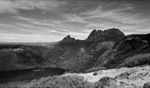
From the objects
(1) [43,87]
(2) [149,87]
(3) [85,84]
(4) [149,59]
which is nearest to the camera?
(2) [149,87]

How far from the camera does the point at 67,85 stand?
17984 mm

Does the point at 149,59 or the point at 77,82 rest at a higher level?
the point at 149,59

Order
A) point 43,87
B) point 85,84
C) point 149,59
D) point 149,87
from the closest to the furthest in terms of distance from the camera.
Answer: point 149,87
point 85,84
point 43,87
point 149,59

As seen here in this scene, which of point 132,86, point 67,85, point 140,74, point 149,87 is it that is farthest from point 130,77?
point 67,85

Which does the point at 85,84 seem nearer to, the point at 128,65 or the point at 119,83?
the point at 119,83

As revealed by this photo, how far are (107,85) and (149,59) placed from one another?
13.0m

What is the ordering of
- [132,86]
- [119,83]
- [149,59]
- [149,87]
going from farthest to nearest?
[149,59] < [119,83] < [132,86] < [149,87]

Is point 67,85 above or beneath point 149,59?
beneath

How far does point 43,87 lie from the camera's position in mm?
18922

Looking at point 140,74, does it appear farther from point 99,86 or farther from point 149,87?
point 99,86

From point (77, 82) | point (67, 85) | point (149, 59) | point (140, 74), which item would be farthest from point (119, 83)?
point (149, 59)

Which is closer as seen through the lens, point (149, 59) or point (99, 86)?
point (99, 86)

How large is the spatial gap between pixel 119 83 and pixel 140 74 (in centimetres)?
393

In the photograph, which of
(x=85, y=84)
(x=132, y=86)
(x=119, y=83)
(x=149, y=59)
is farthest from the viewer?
(x=149, y=59)
